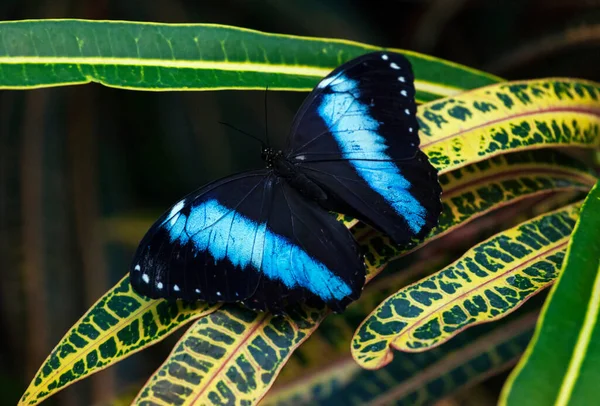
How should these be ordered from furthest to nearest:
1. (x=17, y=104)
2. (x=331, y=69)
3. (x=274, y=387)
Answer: (x=17, y=104), (x=274, y=387), (x=331, y=69)

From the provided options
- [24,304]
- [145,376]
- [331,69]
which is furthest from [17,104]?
[331,69]

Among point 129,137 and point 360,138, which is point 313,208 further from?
point 129,137

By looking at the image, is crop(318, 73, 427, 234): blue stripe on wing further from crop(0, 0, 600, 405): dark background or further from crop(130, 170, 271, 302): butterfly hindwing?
crop(0, 0, 600, 405): dark background

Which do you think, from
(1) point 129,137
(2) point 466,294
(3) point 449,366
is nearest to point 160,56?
(2) point 466,294

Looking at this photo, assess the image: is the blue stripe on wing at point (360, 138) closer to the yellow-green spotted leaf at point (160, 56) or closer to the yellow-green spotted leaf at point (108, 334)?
the yellow-green spotted leaf at point (160, 56)

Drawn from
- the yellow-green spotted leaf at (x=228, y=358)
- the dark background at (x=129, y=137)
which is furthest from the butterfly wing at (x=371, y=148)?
the dark background at (x=129, y=137)

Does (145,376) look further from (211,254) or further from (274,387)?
(211,254)
